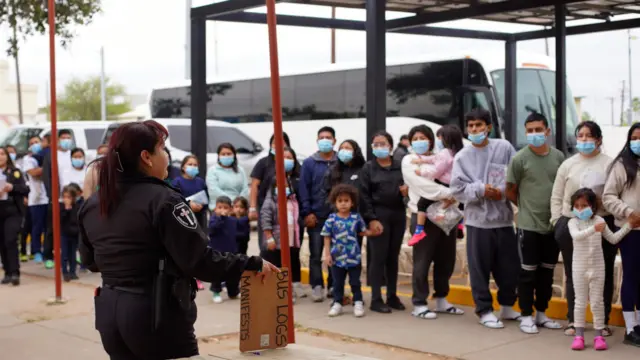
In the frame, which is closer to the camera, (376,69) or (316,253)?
(376,69)

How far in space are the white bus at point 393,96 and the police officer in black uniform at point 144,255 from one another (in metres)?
14.9

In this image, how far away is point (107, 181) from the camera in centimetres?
409

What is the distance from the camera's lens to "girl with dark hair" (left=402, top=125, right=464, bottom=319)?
8641 millimetres

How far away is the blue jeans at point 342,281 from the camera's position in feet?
29.5

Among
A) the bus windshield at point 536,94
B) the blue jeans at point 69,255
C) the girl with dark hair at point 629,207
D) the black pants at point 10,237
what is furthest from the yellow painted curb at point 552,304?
the bus windshield at point 536,94

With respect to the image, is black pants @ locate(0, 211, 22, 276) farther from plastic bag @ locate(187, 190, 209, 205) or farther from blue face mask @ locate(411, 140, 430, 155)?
blue face mask @ locate(411, 140, 430, 155)

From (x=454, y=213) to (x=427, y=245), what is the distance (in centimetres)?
42

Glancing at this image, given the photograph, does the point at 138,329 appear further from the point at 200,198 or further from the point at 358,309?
the point at 200,198

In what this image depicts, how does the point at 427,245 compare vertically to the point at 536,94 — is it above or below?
below

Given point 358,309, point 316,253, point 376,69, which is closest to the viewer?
point 358,309

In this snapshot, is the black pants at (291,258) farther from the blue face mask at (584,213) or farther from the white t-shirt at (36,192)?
the white t-shirt at (36,192)

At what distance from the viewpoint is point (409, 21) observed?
11.9 metres

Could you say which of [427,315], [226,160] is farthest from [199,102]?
[427,315]

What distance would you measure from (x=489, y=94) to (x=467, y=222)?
38.9 feet
